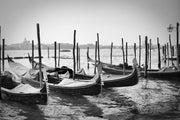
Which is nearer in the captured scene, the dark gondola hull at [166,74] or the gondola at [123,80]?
the gondola at [123,80]

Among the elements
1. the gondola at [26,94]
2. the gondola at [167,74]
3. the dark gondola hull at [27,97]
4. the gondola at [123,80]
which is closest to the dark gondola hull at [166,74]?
the gondola at [167,74]

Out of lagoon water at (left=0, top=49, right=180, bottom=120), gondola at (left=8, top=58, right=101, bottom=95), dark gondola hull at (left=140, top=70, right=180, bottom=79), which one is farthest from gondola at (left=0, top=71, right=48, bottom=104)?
dark gondola hull at (left=140, top=70, right=180, bottom=79)

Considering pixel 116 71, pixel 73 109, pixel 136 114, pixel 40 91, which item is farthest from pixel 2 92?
pixel 116 71

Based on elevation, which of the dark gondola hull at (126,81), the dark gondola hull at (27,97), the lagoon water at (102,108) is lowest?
the lagoon water at (102,108)

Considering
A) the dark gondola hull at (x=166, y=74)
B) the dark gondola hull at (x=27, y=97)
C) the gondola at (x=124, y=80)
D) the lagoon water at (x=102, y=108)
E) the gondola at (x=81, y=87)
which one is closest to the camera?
the lagoon water at (x=102, y=108)

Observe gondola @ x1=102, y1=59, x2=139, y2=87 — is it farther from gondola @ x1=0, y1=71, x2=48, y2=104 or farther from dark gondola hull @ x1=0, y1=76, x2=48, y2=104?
dark gondola hull @ x1=0, y1=76, x2=48, y2=104

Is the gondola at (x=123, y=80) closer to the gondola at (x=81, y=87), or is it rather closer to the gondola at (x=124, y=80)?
the gondola at (x=124, y=80)

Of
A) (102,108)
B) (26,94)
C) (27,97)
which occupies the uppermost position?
(26,94)

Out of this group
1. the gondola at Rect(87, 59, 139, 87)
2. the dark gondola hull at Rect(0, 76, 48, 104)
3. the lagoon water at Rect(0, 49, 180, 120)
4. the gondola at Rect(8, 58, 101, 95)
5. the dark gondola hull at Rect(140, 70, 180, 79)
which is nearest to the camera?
the lagoon water at Rect(0, 49, 180, 120)

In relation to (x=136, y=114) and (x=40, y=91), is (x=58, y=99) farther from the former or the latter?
(x=136, y=114)

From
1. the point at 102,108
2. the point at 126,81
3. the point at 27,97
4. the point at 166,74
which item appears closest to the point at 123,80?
the point at 126,81

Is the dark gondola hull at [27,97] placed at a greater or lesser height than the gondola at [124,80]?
lesser

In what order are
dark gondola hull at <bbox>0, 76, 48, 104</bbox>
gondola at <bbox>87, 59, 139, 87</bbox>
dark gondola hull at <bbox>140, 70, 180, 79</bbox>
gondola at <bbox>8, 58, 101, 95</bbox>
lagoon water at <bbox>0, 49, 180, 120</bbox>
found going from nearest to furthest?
lagoon water at <bbox>0, 49, 180, 120</bbox> → dark gondola hull at <bbox>0, 76, 48, 104</bbox> → gondola at <bbox>8, 58, 101, 95</bbox> → gondola at <bbox>87, 59, 139, 87</bbox> → dark gondola hull at <bbox>140, 70, 180, 79</bbox>

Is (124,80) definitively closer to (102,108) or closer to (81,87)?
(81,87)
